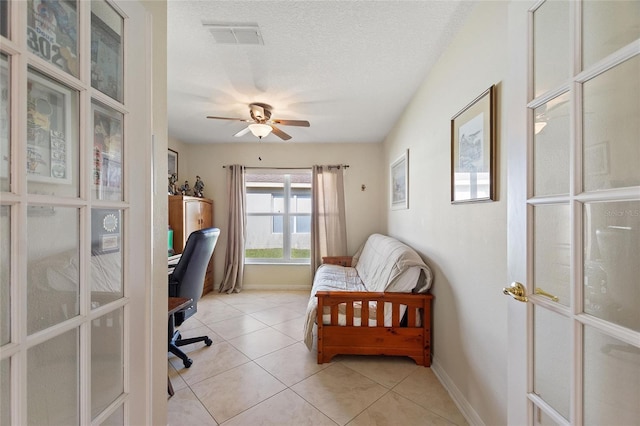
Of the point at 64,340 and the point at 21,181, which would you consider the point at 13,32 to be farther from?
the point at 64,340

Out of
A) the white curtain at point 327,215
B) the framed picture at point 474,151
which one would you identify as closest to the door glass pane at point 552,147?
the framed picture at point 474,151

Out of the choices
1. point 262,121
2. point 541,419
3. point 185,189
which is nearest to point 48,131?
point 541,419

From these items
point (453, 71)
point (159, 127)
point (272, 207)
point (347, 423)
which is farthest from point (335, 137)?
point (347, 423)

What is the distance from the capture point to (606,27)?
2.05 feet

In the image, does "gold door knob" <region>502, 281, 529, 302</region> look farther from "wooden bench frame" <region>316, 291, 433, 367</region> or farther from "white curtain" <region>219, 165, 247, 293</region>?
"white curtain" <region>219, 165, 247, 293</region>

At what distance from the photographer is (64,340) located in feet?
2.13

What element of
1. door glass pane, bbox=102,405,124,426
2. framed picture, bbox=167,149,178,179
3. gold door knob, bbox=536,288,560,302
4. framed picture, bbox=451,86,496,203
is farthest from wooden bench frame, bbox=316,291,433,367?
framed picture, bbox=167,149,178,179

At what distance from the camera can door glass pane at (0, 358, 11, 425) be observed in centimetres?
51

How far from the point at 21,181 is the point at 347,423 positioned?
178cm

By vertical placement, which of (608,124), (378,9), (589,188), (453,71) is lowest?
(589,188)

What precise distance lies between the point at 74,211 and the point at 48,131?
0.22 m

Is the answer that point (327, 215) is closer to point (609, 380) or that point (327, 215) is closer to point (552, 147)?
point (552, 147)

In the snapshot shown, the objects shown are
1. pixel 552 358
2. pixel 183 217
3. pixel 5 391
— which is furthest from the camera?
pixel 183 217

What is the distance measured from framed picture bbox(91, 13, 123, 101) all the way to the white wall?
Result: 1627 millimetres
